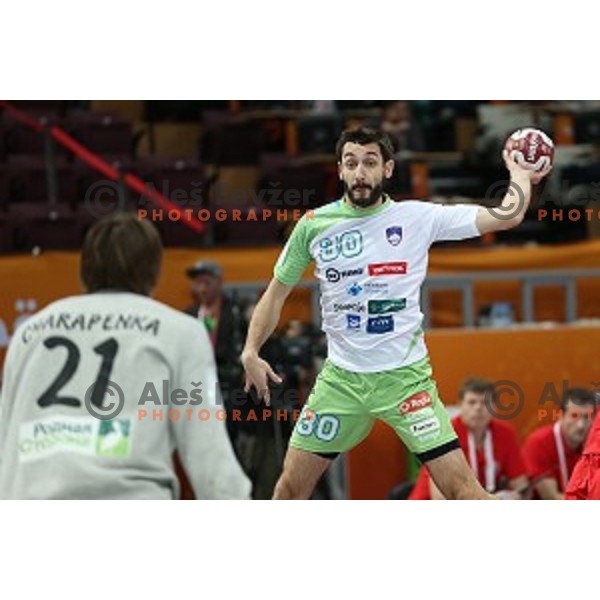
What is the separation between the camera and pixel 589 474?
8.20 metres

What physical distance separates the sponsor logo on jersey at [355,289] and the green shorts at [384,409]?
352mm

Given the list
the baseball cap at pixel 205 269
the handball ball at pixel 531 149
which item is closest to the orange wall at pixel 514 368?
the handball ball at pixel 531 149

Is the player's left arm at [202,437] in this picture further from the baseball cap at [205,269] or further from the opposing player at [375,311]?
the baseball cap at [205,269]

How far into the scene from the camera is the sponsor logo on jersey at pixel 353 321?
8531mm

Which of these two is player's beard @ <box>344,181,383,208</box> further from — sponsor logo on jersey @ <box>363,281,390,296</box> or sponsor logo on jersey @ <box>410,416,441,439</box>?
sponsor logo on jersey @ <box>410,416,441,439</box>

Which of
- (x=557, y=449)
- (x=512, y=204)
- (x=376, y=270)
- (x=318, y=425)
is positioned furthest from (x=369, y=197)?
(x=557, y=449)

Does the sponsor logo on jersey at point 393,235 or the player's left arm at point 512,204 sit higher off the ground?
the player's left arm at point 512,204

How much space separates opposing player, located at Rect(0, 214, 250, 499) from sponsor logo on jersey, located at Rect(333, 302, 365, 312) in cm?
259

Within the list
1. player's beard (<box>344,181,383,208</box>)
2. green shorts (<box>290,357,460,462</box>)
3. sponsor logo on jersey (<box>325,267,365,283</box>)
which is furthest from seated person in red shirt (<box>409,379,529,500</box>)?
player's beard (<box>344,181,383,208</box>)

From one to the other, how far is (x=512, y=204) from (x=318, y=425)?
1.37 metres

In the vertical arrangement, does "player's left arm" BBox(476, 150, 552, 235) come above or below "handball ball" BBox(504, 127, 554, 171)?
below

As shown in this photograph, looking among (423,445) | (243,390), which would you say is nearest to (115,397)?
(423,445)

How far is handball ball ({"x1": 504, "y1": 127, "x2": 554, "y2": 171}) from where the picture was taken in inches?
343

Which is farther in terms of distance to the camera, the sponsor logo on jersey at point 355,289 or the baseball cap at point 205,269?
the baseball cap at point 205,269
